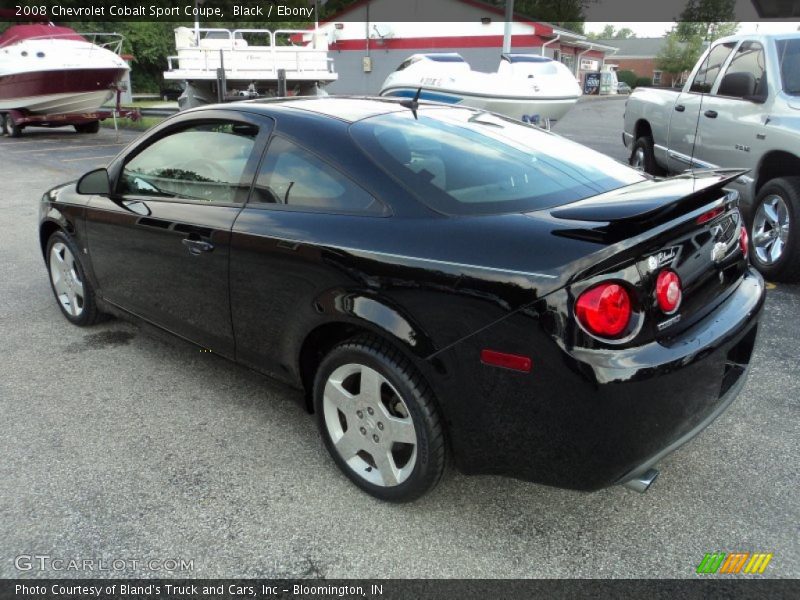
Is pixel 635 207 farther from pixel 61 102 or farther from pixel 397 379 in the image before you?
pixel 61 102

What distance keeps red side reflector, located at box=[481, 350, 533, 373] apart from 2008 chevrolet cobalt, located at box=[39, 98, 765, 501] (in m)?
0.01

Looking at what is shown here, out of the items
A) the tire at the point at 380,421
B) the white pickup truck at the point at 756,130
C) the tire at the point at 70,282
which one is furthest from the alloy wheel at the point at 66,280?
the white pickup truck at the point at 756,130

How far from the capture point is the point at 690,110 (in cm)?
656

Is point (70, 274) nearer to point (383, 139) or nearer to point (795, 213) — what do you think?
point (383, 139)

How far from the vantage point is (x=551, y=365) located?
205 centimetres

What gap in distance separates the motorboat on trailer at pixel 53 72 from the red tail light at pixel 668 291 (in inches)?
699

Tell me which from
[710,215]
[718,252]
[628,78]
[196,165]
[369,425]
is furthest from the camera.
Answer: [628,78]

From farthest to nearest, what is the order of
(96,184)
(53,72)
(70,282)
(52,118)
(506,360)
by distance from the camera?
(52,118), (53,72), (70,282), (96,184), (506,360)

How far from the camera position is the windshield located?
17.2 feet

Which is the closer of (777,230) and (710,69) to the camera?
(777,230)

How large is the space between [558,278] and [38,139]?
757 inches

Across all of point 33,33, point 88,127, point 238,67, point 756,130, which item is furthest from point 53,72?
point 756,130

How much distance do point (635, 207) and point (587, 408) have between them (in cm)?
69

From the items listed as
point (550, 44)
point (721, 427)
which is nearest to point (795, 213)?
point (721, 427)
